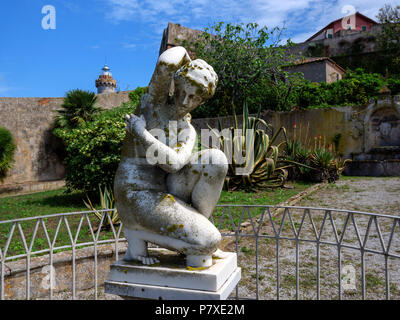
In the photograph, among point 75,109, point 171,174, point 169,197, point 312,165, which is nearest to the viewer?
point 169,197

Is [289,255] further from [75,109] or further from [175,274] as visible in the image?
[75,109]

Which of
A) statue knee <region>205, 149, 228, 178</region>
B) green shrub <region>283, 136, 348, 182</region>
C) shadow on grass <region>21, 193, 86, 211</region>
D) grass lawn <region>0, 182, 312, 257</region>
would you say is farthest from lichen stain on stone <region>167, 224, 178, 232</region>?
green shrub <region>283, 136, 348, 182</region>

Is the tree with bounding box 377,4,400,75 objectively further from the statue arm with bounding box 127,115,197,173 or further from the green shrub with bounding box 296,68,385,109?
the statue arm with bounding box 127,115,197,173

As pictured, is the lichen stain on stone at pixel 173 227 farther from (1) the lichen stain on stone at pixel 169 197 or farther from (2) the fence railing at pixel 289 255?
(2) the fence railing at pixel 289 255

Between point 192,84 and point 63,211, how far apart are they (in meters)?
5.13

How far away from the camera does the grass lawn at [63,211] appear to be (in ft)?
14.4

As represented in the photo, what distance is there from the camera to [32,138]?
38.6 ft

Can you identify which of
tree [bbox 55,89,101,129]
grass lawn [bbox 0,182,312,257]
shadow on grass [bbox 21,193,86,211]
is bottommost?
grass lawn [bbox 0,182,312,257]

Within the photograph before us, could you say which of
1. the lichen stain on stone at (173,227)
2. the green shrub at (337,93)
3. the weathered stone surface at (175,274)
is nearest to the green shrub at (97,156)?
the weathered stone surface at (175,274)

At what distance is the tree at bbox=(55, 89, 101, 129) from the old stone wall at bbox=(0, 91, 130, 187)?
1.95 feet

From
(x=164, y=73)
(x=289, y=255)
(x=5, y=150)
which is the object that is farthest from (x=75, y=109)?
(x=164, y=73)

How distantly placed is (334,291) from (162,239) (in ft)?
7.02

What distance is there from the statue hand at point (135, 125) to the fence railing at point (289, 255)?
3.82 ft

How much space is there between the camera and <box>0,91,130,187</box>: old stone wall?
37.6 ft
